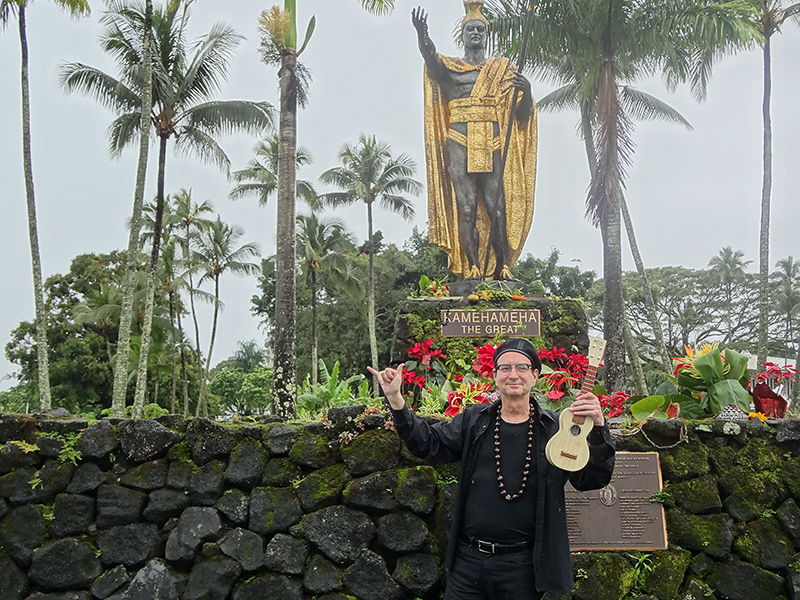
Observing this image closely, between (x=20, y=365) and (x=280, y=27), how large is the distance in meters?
18.0

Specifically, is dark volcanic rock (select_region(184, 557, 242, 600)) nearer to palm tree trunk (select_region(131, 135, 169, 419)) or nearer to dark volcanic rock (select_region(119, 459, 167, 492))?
dark volcanic rock (select_region(119, 459, 167, 492))

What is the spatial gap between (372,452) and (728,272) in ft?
104

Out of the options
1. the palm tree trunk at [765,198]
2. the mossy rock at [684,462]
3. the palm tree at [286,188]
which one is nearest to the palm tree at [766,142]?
the palm tree trunk at [765,198]

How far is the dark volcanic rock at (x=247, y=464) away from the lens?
3.66 metres

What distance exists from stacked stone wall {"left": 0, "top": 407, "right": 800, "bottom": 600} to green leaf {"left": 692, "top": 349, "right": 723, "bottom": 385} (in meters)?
0.42

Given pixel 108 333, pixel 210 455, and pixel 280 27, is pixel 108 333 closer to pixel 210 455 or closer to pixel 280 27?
pixel 280 27

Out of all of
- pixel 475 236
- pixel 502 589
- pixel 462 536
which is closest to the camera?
pixel 502 589

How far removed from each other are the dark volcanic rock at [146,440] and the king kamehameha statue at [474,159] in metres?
3.76

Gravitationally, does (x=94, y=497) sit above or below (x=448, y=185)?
below

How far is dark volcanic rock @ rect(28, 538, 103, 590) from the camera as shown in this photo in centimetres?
364

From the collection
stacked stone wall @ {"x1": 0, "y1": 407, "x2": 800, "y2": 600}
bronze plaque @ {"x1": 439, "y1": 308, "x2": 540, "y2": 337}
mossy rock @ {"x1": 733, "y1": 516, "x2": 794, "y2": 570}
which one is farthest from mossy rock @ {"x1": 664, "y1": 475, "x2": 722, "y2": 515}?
bronze plaque @ {"x1": 439, "y1": 308, "x2": 540, "y2": 337}

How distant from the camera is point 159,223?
591 inches

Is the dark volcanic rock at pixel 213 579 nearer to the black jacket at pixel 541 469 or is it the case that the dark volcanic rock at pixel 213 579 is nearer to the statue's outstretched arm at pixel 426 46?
the black jacket at pixel 541 469

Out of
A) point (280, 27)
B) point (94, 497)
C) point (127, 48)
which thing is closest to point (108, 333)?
point (127, 48)
